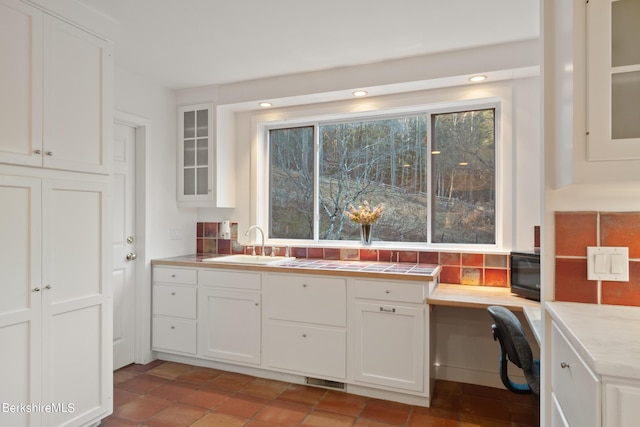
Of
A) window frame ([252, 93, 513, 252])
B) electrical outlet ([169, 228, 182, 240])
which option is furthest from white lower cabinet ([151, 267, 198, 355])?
window frame ([252, 93, 513, 252])

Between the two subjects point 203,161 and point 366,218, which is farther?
point 203,161

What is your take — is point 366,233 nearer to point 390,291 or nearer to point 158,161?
point 390,291

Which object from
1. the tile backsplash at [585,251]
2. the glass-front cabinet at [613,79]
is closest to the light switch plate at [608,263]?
the tile backsplash at [585,251]

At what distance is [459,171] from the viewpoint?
3.15 m

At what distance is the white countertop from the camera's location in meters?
0.91

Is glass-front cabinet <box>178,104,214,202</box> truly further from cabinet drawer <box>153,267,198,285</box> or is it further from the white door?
cabinet drawer <box>153,267,198,285</box>

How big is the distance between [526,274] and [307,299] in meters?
1.53

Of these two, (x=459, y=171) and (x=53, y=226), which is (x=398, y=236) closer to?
(x=459, y=171)

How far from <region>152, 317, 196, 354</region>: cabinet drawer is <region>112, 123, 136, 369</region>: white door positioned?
0.68 feet

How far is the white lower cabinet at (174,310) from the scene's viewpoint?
3217mm

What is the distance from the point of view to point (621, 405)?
91cm

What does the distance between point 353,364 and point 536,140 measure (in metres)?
2.13

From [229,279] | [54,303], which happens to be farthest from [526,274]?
[54,303]

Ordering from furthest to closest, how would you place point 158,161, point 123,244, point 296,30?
point 158,161 → point 123,244 → point 296,30
